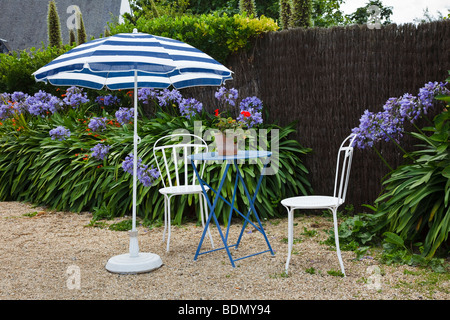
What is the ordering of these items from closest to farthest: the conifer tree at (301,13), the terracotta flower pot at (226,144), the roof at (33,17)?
the terracotta flower pot at (226,144) < the conifer tree at (301,13) < the roof at (33,17)

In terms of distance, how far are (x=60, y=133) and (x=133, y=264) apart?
3.27 metres

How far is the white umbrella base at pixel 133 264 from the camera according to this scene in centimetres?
337

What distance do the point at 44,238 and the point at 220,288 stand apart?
2.43 metres

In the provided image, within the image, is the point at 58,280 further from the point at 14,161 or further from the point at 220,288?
the point at 14,161

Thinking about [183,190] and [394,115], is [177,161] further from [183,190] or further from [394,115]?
[394,115]

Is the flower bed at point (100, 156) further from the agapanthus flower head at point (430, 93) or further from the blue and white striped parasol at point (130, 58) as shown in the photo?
the agapanthus flower head at point (430, 93)

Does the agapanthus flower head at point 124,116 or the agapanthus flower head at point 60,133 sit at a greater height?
the agapanthus flower head at point 124,116

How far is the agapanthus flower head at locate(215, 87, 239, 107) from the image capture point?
5555mm

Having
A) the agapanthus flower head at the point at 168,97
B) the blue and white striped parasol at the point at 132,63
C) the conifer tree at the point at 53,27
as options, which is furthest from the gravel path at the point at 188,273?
the conifer tree at the point at 53,27

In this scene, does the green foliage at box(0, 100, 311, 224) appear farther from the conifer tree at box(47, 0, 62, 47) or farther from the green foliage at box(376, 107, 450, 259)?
the conifer tree at box(47, 0, 62, 47)

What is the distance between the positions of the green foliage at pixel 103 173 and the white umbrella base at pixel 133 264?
1323 millimetres

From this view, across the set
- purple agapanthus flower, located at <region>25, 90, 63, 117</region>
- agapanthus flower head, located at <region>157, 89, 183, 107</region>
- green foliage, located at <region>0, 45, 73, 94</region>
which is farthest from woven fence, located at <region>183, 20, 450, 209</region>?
green foliage, located at <region>0, 45, 73, 94</region>

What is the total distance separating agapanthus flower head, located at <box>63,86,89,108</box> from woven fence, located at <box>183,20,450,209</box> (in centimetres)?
248

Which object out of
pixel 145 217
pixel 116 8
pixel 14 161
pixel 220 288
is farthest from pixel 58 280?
pixel 116 8
